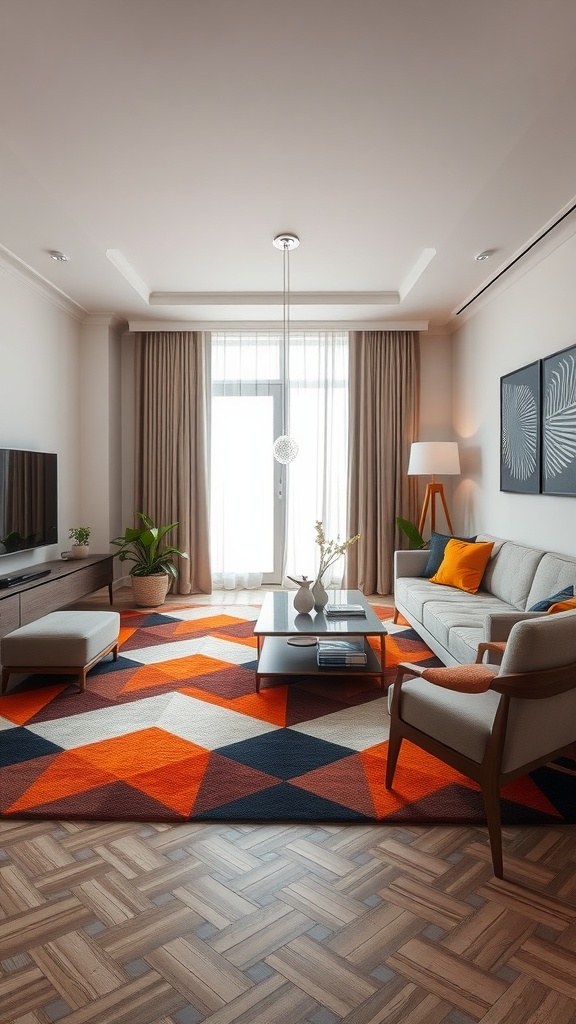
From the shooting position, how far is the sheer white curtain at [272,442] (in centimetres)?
619

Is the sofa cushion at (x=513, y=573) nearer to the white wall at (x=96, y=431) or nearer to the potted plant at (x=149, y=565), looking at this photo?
the potted plant at (x=149, y=565)

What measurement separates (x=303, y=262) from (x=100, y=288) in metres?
1.69

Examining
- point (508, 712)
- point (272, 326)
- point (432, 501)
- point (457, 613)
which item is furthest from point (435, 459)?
point (508, 712)

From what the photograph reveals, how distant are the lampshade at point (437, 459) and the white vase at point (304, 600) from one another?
2023 millimetres

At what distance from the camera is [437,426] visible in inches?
244

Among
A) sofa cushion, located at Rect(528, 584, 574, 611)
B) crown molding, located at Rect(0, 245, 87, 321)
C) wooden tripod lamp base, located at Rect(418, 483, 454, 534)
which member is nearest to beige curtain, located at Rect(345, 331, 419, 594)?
wooden tripod lamp base, located at Rect(418, 483, 454, 534)

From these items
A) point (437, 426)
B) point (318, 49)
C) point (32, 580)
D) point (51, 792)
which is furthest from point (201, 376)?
point (51, 792)

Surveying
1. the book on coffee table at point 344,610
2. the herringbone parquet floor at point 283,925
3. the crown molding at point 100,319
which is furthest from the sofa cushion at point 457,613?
the crown molding at point 100,319

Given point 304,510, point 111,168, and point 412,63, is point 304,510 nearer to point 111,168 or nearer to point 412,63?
point 111,168

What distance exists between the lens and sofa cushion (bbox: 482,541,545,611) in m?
3.64

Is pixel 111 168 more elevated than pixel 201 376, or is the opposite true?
pixel 111 168

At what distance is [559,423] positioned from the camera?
3.73m

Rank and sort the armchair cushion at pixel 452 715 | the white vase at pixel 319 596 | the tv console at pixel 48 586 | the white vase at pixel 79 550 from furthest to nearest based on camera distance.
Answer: the white vase at pixel 79 550 < the white vase at pixel 319 596 < the tv console at pixel 48 586 < the armchair cushion at pixel 452 715

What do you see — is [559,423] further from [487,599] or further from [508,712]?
[508,712]
